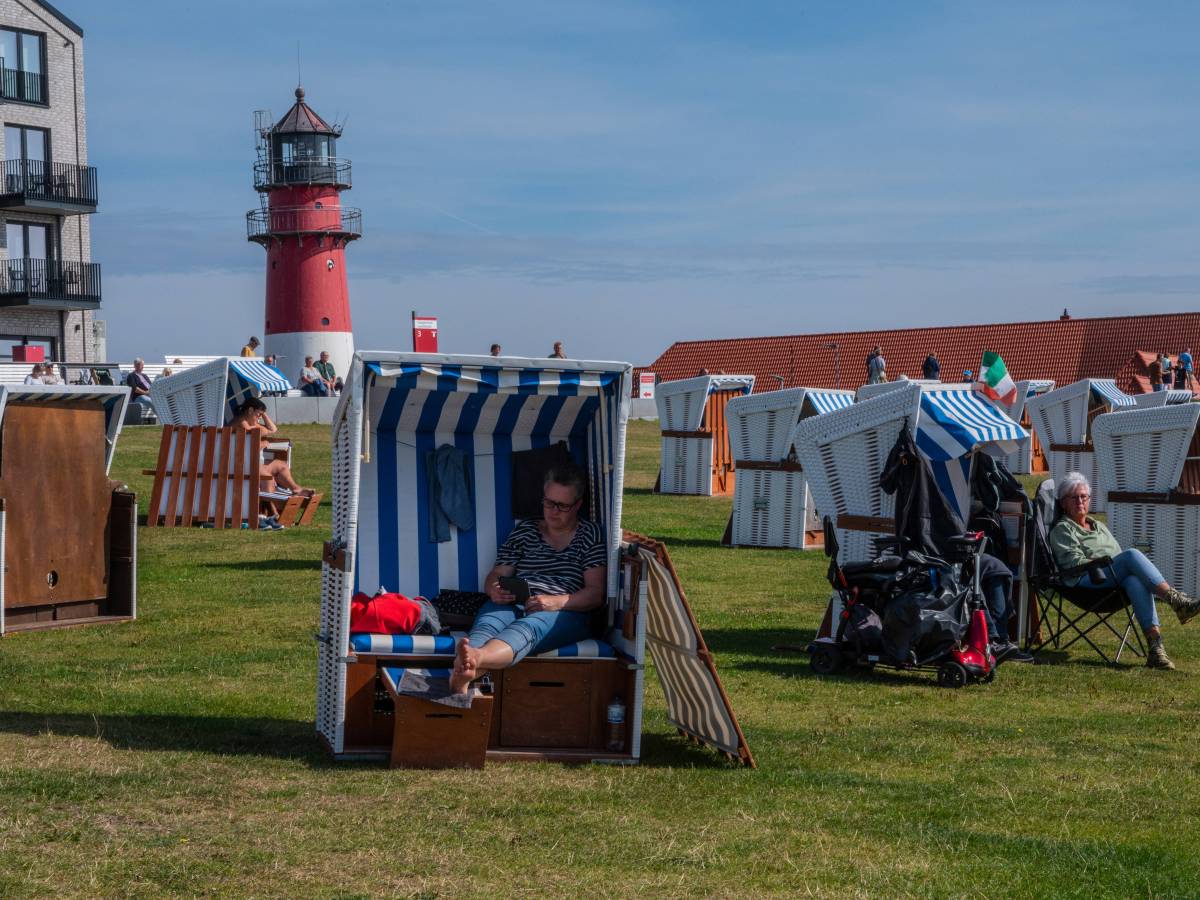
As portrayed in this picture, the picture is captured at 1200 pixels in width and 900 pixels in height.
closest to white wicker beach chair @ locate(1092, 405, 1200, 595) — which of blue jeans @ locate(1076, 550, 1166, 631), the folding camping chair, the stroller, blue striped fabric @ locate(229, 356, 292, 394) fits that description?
the folding camping chair

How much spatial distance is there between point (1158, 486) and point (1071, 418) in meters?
11.6

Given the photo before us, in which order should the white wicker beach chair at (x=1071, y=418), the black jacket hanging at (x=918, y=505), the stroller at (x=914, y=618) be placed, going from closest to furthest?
1. the stroller at (x=914, y=618)
2. the black jacket hanging at (x=918, y=505)
3. the white wicker beach chair at (x=1071, y=418)

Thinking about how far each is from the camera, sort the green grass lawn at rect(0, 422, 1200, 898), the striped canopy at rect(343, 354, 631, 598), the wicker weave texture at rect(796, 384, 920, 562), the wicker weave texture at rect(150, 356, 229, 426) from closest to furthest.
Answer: the green grass lawn at rect(0, 422, 1200, 898) → the striped canopy at rect(343, 354, 631, 598) → the wicker weave texture at rect(796, 384, 920, 562) → the wicker weave texture at rect(150, 356, 229, 426)

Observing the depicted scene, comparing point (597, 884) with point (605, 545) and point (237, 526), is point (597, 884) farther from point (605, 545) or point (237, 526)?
point (237, 526)

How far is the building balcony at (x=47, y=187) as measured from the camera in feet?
154

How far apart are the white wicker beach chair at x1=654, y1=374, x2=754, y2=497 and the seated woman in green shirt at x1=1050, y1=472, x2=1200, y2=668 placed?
500 inches

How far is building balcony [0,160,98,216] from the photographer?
47000 mm

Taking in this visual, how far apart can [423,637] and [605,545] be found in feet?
3.81

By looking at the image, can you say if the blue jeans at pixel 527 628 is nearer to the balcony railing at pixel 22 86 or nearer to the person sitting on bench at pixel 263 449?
the person sitting on bench at pixel 263 449

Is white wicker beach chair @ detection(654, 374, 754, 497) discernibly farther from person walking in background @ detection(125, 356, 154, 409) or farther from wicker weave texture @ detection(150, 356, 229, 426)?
person walking in background @ detection(125, 356, 154, 409)

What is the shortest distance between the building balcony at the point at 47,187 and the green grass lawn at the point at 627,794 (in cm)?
3921

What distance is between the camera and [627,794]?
689 centimetres

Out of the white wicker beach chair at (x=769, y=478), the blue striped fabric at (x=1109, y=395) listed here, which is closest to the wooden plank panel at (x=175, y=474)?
the white wicker beach chair at (x=769, y=478)

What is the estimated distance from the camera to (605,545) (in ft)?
27.6
